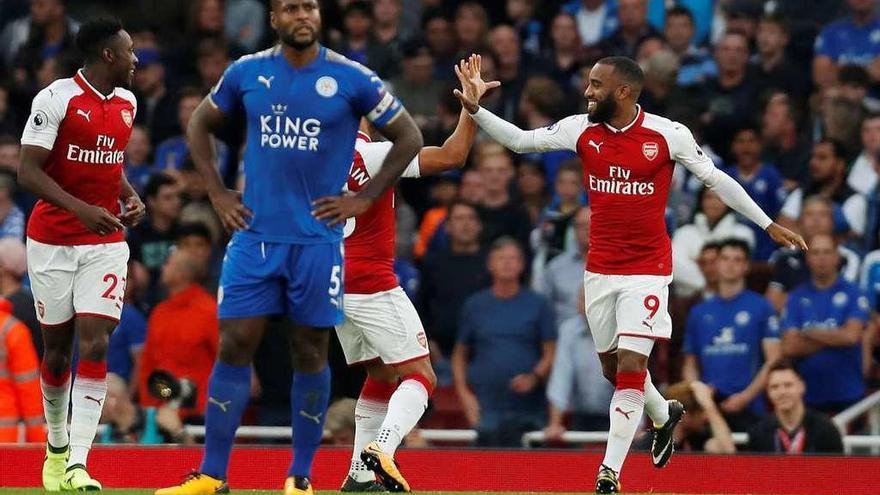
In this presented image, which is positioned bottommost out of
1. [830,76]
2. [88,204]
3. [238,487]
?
[238,487]

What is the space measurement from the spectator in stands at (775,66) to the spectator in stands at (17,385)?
23.1 feet

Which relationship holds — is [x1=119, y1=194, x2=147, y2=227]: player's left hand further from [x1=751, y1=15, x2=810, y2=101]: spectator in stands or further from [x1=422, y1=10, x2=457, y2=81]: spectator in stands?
[x1=751, y1=15, x2=810, y2=101]: spectator in stands

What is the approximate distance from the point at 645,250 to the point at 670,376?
3548 millimetres

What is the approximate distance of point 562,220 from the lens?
14.8m

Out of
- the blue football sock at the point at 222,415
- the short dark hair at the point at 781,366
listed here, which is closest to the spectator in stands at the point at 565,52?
the short dark hair at the point at 781,366

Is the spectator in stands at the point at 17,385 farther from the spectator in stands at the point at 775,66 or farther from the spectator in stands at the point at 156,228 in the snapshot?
the spectator in stands at the point at 775,66

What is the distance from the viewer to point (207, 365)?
14188mm

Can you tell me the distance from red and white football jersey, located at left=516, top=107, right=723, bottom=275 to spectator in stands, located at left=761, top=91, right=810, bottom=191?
4844 millimetres

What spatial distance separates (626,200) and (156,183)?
583 centimetres

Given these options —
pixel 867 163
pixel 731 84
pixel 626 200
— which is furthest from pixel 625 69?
pixel 731 84

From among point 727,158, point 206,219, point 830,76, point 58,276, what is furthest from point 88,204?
point 830,76

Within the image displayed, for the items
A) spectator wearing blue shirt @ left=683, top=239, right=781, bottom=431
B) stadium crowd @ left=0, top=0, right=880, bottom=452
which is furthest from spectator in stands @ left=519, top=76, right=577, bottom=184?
spectator wearing blue shirt @ left=683, top=239, right=781, bottom=431

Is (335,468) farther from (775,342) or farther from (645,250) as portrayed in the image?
(775,342)

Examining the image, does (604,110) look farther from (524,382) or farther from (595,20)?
(595,20)
